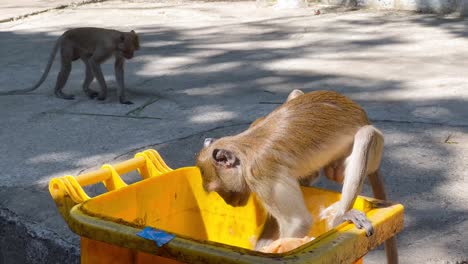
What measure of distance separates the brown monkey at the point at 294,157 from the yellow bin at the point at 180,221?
0.36ft

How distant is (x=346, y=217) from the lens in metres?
2.57

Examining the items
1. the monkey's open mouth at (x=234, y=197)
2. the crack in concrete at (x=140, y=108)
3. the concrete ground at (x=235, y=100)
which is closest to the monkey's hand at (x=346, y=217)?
the monkey's open mouth at (x=234, y=197)

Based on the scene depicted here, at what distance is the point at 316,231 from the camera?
3.14 meters

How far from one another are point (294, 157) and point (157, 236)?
896 mm

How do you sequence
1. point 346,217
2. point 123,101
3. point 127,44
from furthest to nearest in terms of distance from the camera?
1. point 127,44
2. point 123,101
3. point 346,217

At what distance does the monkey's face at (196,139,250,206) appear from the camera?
3.07 meters

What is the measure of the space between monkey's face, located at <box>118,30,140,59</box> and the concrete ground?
344 millimetres

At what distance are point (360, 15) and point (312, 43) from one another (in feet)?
6.80

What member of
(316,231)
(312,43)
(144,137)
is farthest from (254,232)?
(312,43)

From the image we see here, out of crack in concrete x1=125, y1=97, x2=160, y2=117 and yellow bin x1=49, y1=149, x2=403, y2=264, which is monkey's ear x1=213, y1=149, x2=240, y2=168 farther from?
crack in concrete x1=125, y1=97, x2=160, y2=117

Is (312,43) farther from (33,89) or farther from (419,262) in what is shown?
(419,262)

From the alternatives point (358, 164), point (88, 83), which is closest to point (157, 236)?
point (358, 164)

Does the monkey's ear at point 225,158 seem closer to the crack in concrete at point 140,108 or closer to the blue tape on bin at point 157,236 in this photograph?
the blue tape on bin at point 157,236

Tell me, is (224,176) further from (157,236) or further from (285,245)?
(157,236)
